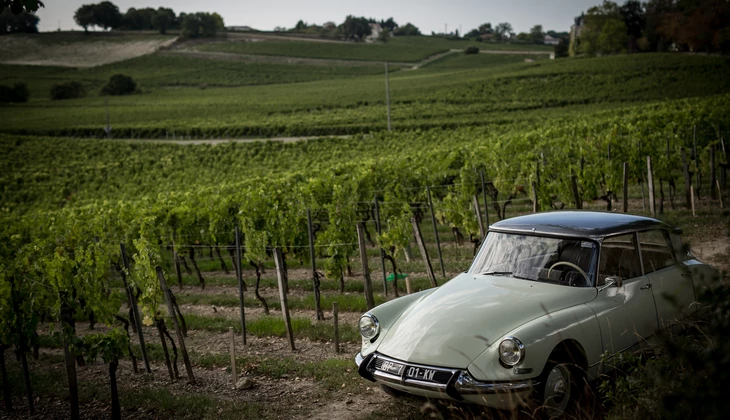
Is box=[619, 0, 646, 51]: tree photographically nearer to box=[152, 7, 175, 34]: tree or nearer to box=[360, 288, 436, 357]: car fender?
box=[152, 7, 175, 34]: tree

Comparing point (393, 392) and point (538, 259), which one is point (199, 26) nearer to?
point (538, 259)

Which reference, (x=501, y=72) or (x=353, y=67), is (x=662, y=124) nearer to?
(x=501, y=72)

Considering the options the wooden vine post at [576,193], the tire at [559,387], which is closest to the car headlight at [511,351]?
the tire at [559,387]

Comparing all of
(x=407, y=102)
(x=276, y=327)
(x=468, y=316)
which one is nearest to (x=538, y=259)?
(x=468, y=316)

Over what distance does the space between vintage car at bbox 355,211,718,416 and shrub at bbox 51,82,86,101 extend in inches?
3983

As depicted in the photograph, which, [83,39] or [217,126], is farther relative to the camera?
[83,39]

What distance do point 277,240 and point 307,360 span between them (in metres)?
5.35

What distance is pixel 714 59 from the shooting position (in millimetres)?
67562

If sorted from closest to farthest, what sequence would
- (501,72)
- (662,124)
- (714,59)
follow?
1. (662,124)
2. (714,59)
3. (501,72)

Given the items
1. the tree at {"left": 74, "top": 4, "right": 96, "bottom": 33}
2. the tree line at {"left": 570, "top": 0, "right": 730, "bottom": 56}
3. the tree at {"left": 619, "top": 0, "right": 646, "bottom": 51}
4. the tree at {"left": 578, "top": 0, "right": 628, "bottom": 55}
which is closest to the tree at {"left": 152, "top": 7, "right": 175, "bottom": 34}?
the tree at {"left": 74, "top": 4, "right": 96, "bottom": 33}

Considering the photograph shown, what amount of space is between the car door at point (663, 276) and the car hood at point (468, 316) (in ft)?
3.23

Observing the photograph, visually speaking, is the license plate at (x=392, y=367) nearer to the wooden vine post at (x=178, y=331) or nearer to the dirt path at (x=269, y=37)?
the wooden vine post at (x=178, y=331)

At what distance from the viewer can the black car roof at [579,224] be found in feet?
19.9

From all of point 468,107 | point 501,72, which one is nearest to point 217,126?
point 468,107
